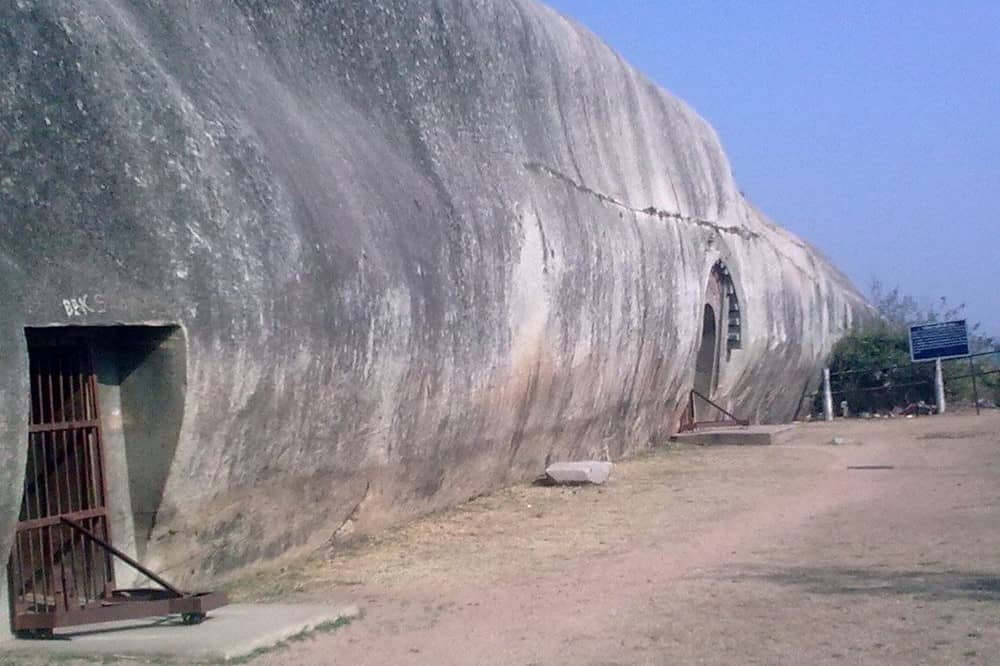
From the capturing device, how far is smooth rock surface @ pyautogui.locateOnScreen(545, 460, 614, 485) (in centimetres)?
1406

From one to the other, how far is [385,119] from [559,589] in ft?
15.4

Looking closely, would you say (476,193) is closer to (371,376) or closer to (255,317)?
(371,376)

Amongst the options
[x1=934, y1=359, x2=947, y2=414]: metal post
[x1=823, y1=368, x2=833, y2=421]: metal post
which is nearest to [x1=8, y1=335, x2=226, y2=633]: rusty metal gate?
[x1=934, y1=359, x2=947, y2=414]: metal post

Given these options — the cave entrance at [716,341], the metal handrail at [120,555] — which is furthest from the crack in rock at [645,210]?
the metal handrail at [120,555]

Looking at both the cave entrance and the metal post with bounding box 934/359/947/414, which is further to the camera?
the metal post with bounding box 934/359/947/414

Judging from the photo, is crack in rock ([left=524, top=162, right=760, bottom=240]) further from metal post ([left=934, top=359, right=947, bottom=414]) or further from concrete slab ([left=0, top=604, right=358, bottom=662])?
concrete slab ([left=0, top=604, right=358, bottom=662])

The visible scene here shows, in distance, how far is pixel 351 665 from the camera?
6652 millimetres

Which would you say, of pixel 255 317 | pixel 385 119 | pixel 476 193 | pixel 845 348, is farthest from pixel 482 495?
pixel 845 348

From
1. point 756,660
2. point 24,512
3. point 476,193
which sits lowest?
point 756,660

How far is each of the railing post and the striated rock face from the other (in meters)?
10.1

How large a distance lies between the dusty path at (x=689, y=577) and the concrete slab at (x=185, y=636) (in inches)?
6.1

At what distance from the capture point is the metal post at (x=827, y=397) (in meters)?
27.5

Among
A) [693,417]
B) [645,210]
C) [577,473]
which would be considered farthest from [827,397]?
[577,473]

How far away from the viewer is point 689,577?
8789 millimetres
